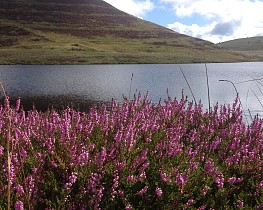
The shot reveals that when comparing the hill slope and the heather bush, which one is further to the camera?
the hill slope

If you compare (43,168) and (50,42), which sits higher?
(50,42)

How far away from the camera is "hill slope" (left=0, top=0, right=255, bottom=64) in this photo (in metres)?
98.0

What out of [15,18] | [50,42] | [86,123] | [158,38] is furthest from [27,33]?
[86,123]

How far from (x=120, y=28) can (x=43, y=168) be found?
178 metres

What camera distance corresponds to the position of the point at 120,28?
177625mm

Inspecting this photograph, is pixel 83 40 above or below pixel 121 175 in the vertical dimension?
above

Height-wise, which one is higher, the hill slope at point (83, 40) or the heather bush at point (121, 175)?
the hill slope at point (83, 40)

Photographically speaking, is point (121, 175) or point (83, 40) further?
point (83, 40)

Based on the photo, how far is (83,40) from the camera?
143250 mm

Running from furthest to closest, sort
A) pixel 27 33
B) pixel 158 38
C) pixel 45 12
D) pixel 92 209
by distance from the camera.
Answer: pixel 45 12 < pixel 158 38 < pixel 27 33 < pixel 92 209

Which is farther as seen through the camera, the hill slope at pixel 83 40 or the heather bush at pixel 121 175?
the hill slope at pixel 83 40

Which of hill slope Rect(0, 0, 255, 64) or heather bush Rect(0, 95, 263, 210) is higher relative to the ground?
hill slope Rect(0, 0, 255, 64)

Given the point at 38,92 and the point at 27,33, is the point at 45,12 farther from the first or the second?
the point at 38,92

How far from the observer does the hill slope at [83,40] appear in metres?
98.0
